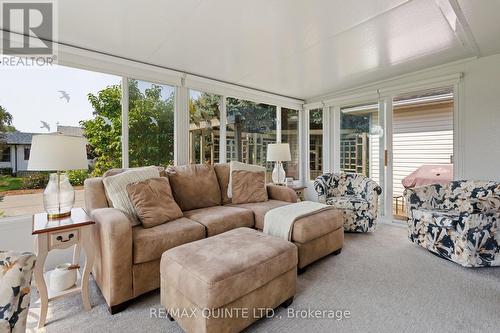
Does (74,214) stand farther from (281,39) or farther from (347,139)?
(347,139)

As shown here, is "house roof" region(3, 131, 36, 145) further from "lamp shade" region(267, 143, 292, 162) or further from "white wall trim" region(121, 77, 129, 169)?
"lamp shade" region(267, 143, 292, 162)

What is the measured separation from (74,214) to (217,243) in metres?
1.22

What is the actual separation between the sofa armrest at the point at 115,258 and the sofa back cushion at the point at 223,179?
144cm

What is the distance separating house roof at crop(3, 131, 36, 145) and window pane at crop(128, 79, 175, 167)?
954 millimetres

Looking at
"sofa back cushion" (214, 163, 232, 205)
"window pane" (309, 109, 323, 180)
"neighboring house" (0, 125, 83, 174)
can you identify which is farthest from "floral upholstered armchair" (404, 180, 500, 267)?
"neighboring house" (0, 125, 83, 174)

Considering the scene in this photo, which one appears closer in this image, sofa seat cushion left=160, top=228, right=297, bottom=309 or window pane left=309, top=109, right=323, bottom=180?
sofa seat cushion left=160, top=228, right=297, bottom=309

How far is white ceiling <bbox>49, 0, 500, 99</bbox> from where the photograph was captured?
6.23ft

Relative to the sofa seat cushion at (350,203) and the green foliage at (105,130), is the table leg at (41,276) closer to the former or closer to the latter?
the green foliage at (105,130)

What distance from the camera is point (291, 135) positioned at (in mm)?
5133

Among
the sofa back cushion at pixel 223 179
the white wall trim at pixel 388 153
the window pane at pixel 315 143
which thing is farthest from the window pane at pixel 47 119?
the white wall trim at pixel 388 153

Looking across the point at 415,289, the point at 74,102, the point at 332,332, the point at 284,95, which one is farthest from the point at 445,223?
the point at 74,102

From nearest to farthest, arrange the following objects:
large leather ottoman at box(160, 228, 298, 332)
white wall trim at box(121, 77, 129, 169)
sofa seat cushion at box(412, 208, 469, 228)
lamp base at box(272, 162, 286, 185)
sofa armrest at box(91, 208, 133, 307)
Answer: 1. large leather ottoman at box(160, 228, 298, 332)
2. sofa armrest at box(91, 208, 133, 307)
3. sofa seat cushion at box(412, 208, 469, 228)
4. white wall trim at box(121, 77, 129, 169)
5. lamp base at box(272, 162, 286, 185)

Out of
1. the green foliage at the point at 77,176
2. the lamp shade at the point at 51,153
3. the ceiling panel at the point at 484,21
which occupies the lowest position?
the green foliage at the point at 77,176

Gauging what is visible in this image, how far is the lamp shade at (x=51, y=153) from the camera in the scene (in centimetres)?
169
